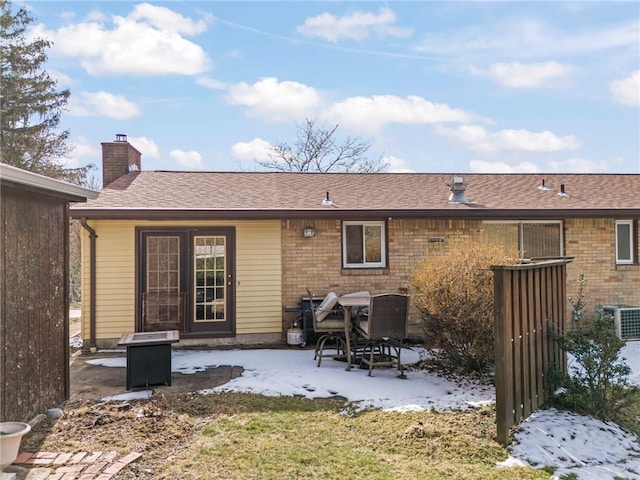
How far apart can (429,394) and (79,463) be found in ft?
11.7

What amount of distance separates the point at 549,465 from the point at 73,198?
5.33 m

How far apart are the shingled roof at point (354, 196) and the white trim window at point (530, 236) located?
0.38 meters

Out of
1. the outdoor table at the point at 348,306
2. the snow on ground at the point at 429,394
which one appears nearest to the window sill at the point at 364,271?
the snow on ground at the point at 429,394

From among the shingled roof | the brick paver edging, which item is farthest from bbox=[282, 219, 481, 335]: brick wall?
the brick paver edging

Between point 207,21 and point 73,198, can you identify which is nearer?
point 73,198

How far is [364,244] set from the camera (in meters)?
8.74

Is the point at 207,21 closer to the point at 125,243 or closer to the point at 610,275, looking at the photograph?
the point at 125,243

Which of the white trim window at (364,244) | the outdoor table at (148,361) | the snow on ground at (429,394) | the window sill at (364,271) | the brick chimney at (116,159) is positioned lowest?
the snow on ground at (429,394)

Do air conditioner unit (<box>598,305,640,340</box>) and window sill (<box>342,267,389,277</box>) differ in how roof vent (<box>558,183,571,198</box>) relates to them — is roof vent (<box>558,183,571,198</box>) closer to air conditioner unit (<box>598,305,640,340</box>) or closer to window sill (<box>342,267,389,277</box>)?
air conditioner unit (<box>598,305,640,340</box>)

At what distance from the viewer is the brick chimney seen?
414 inches

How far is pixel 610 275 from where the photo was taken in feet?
29.9

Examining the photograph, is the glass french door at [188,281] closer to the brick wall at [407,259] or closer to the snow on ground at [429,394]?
the snow on ground at [429,394]

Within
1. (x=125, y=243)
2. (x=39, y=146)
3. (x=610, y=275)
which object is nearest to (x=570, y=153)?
(x=610, y=275)

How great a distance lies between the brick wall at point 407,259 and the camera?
849cm
